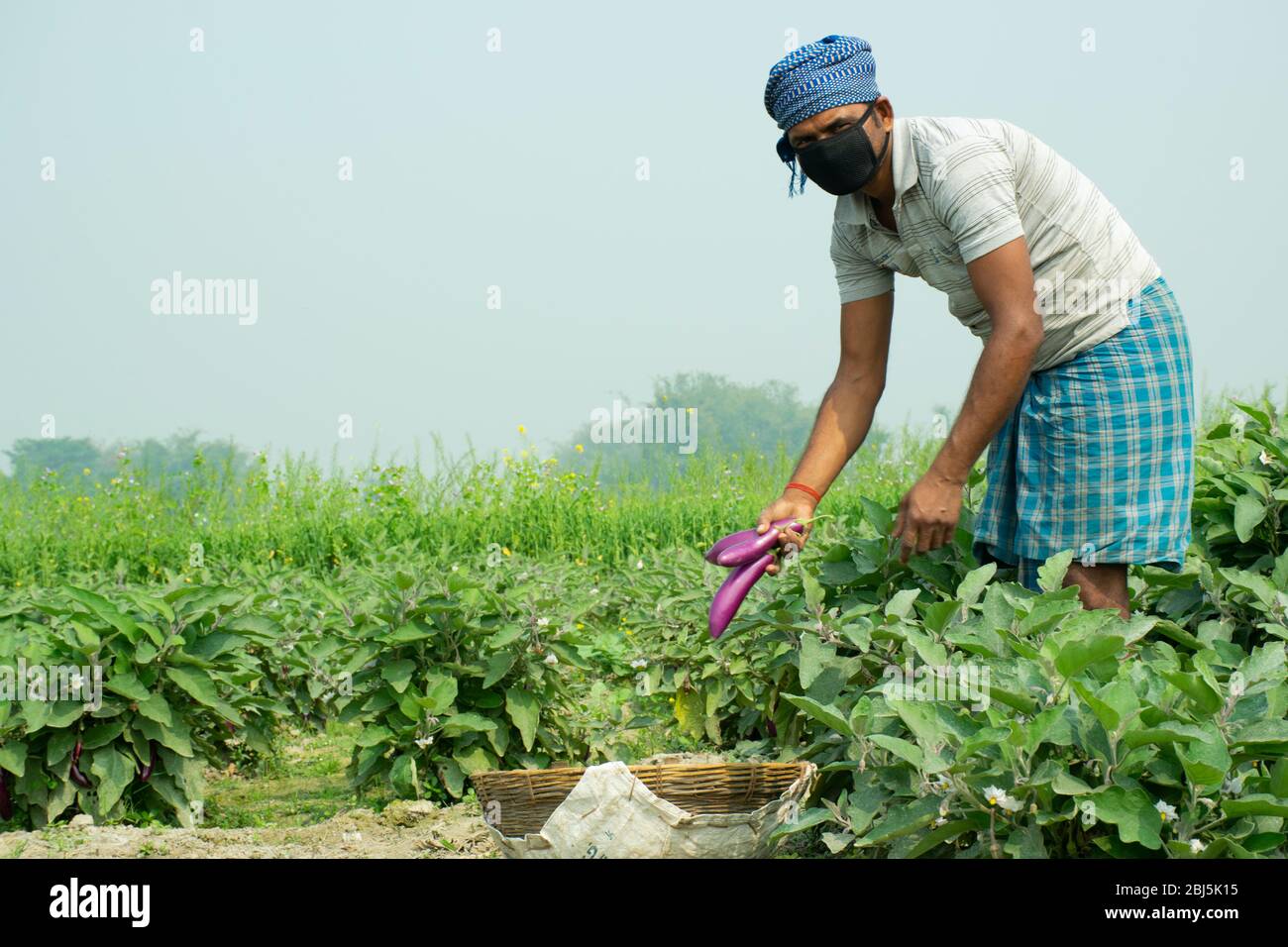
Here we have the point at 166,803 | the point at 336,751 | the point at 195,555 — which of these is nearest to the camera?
the point at 166,803

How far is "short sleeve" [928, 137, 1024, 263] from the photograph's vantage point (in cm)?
260

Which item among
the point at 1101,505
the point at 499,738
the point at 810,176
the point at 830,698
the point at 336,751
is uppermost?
the point at 810,176

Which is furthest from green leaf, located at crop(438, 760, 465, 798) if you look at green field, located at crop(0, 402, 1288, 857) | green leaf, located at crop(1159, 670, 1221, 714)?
green leaf, located at crop(1159, 670, 1221, 714)

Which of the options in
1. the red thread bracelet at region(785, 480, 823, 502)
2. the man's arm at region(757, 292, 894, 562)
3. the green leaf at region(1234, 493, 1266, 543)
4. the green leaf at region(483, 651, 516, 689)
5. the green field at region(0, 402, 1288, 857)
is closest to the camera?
the green field at region(0, 402, 1288, 857)

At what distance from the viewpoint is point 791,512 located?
117 inches

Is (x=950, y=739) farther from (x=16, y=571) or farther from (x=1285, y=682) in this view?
(x=16, y=571)

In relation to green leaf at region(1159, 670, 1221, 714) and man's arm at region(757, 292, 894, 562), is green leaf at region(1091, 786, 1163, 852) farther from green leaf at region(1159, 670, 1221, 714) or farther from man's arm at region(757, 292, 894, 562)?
man's arm at region(757, 292, 894, 562)

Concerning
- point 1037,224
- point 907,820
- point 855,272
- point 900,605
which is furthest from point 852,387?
point 907,820

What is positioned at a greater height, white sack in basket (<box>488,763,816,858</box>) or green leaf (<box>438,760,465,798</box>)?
white sack in basket (<box>488,763,816,858</box>)

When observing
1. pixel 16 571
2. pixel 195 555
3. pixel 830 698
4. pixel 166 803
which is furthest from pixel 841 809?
pixel 16 571

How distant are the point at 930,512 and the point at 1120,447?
46 cm

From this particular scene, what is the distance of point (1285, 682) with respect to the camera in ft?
7.68

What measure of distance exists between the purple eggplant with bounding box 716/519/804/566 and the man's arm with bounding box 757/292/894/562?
29cm

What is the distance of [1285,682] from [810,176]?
145 centimetres
